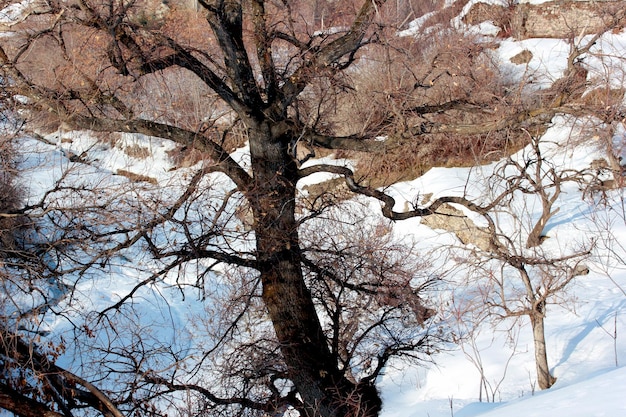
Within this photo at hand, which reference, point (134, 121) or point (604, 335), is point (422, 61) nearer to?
point (604, 335)

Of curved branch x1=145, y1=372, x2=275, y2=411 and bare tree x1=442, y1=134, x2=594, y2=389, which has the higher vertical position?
bare tree x1=442, y1=134, x2=594, y2=389

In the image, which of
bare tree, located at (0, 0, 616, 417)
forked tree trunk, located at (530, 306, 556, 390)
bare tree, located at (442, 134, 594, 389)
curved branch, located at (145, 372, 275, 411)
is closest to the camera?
bare tree, located at (0, 0, 616, 417)

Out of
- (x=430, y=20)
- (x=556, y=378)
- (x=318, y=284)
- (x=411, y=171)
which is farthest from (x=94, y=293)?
(x=430, y=20)

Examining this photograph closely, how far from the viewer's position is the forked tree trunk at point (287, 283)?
6.18 meters

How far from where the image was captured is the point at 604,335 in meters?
7.80

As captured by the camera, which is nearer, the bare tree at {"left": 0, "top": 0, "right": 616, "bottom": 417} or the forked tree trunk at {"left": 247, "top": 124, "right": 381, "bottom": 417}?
the bare tree at {"left": 0, "top": 0, "right": 616, "bottom": 417}

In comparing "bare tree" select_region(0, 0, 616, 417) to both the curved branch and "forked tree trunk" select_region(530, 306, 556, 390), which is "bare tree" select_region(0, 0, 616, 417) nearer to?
the curved branch

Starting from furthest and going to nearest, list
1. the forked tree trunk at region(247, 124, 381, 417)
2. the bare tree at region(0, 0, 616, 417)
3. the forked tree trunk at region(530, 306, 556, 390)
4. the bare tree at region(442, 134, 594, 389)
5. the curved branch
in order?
the forked tree trunk at region(530, 306, 556, 390), the bare tree at region(442, 134, 594, 389), the forked tree trunk at region(247, 124, 381, 417), the curved branch, the bare tree at region(0, 0, 616, 417)

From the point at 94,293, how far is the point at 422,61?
8.33 metres

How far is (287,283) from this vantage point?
20.8ft

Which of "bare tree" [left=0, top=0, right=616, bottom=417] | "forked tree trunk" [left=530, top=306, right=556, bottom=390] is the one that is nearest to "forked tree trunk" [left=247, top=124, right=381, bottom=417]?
"bare tree" [left=0, top=0, right=616, bottom=417]

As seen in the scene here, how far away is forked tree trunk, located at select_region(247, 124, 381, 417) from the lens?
243 inches

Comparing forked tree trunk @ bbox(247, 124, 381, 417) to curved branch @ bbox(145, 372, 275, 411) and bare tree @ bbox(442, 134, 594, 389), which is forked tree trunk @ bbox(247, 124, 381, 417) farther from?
bare tree @ bbox(442, 134, 594, 389)

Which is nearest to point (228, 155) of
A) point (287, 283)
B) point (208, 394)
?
point (287, 283)
